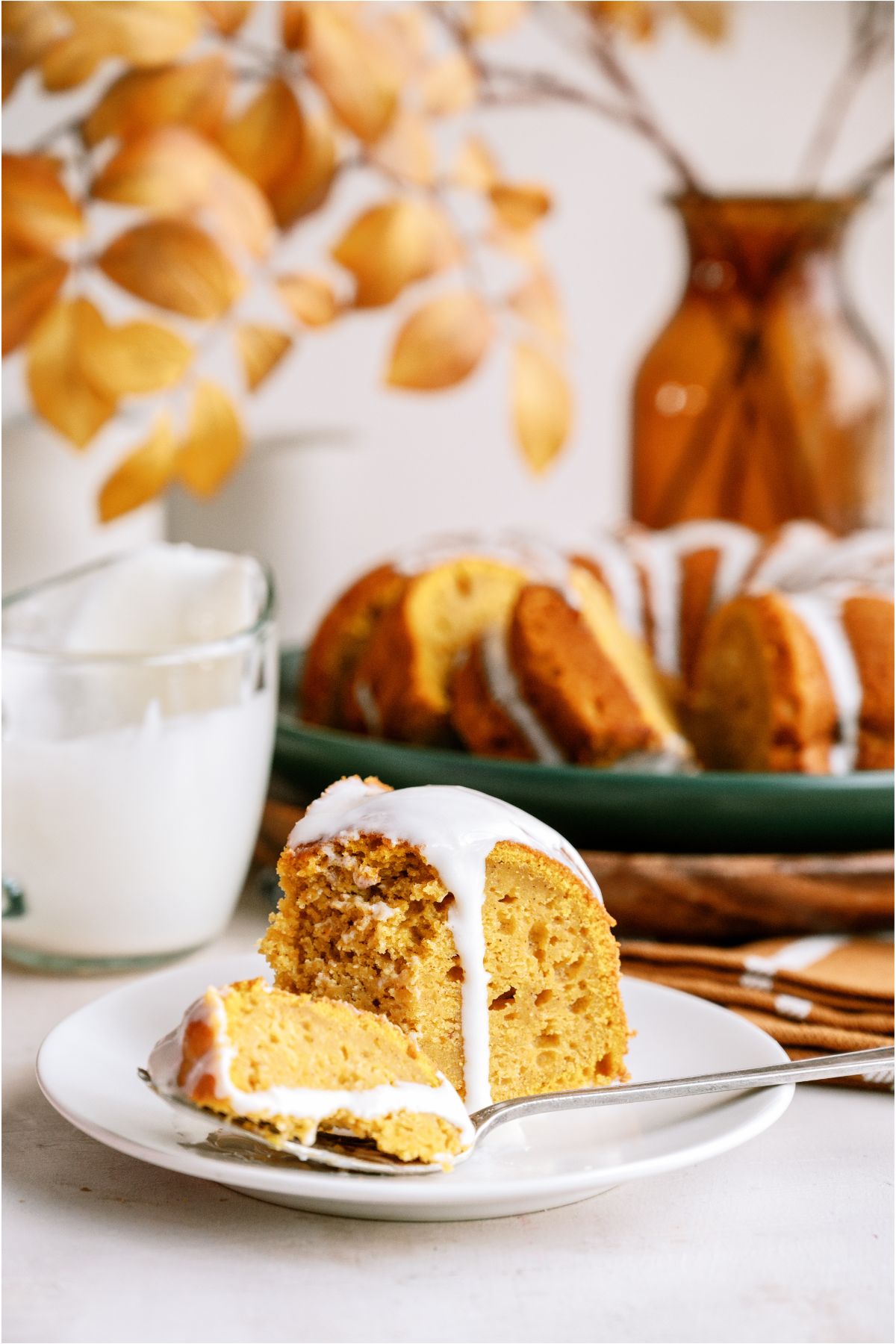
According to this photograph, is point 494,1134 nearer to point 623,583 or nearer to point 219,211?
point 623,583

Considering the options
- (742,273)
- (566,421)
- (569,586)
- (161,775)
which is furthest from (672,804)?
(566,421)

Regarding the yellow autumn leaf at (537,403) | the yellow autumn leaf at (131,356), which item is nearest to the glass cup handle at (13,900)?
the yellow autumn leaf at (131,356)

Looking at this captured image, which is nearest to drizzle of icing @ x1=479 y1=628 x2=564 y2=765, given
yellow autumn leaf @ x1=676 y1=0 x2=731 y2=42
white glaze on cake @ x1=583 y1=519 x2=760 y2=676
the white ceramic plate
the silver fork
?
white glaze on cake @ x1=583 y1=519 x2=760 y2=676

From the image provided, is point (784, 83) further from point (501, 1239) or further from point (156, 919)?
point (501, 1239)

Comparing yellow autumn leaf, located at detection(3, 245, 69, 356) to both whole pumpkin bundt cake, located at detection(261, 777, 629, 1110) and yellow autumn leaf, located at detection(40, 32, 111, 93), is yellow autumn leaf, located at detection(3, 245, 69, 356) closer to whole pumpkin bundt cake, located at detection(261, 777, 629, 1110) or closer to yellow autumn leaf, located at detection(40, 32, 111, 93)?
yellow autumn leaf, located at detection(40, 32, 111, 93)

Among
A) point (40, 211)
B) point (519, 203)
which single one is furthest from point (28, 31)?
point (519, 203)
